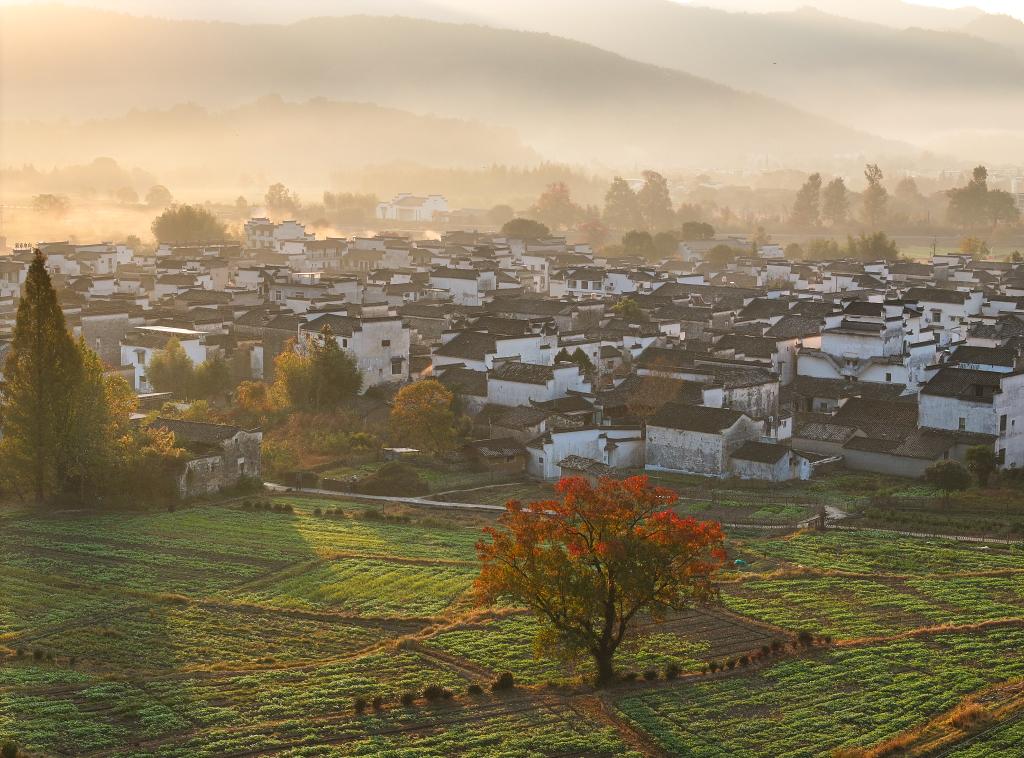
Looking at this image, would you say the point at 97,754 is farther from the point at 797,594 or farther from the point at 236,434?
the point at 236,434

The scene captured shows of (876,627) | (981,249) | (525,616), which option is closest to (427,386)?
(525,616)

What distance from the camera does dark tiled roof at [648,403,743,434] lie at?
3459 centimetres

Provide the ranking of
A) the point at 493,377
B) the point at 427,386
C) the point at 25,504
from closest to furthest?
the point at 25,504
the point at 427,386
the point at 493,377

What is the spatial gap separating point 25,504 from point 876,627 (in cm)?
1873

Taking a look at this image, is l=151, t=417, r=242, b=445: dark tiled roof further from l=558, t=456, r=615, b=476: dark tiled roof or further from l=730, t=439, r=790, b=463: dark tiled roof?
l=730, t=439, r=790, b=463: dark tiled roof

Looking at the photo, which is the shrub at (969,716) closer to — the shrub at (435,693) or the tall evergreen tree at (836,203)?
the shrub at (435,693)

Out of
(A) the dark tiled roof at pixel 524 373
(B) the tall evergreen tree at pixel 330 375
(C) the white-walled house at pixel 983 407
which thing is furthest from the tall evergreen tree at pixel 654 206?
(C) the white-walled house at pixel 983 407

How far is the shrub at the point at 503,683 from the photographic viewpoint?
1878cm

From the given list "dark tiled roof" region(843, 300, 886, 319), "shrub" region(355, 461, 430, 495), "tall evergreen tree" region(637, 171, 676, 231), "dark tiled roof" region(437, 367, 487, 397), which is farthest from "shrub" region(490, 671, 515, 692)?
"tall evergreen tree" region(637, 171, 676, 231)

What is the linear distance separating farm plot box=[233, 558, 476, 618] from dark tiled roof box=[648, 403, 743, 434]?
35.4 feet

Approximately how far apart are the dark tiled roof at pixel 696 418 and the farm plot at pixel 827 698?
13908 mm

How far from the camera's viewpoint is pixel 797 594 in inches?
928

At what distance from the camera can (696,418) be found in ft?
115

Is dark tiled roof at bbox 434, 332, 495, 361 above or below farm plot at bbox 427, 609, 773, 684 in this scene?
above
